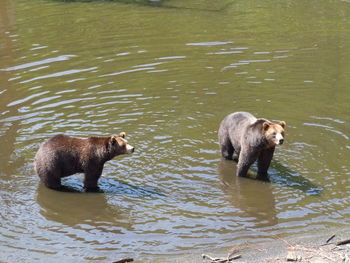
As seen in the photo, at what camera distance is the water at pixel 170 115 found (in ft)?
32.1

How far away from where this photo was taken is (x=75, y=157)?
432 inches

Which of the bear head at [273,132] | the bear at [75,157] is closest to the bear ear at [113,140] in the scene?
the bear at [75,157]

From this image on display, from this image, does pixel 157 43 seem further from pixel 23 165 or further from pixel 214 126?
pixel 23 165

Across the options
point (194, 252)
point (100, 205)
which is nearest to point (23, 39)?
point (100, 205)

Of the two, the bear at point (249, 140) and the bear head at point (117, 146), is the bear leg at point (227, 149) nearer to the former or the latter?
the bear at point (249, 140)

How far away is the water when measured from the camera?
9781 mm

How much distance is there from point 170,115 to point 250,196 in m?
3.57

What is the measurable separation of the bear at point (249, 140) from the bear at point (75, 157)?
1898 millimetres

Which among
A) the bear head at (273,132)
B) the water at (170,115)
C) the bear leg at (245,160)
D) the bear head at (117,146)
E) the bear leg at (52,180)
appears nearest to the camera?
the water at (170,115)

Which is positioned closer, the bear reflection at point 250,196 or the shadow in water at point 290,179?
the bear reflection at point 250,196

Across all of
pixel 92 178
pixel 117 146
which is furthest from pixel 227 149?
pixel 92 178

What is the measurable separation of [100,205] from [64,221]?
780mm

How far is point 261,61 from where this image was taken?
17.0m

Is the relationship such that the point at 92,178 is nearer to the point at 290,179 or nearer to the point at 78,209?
the point at 78,209
